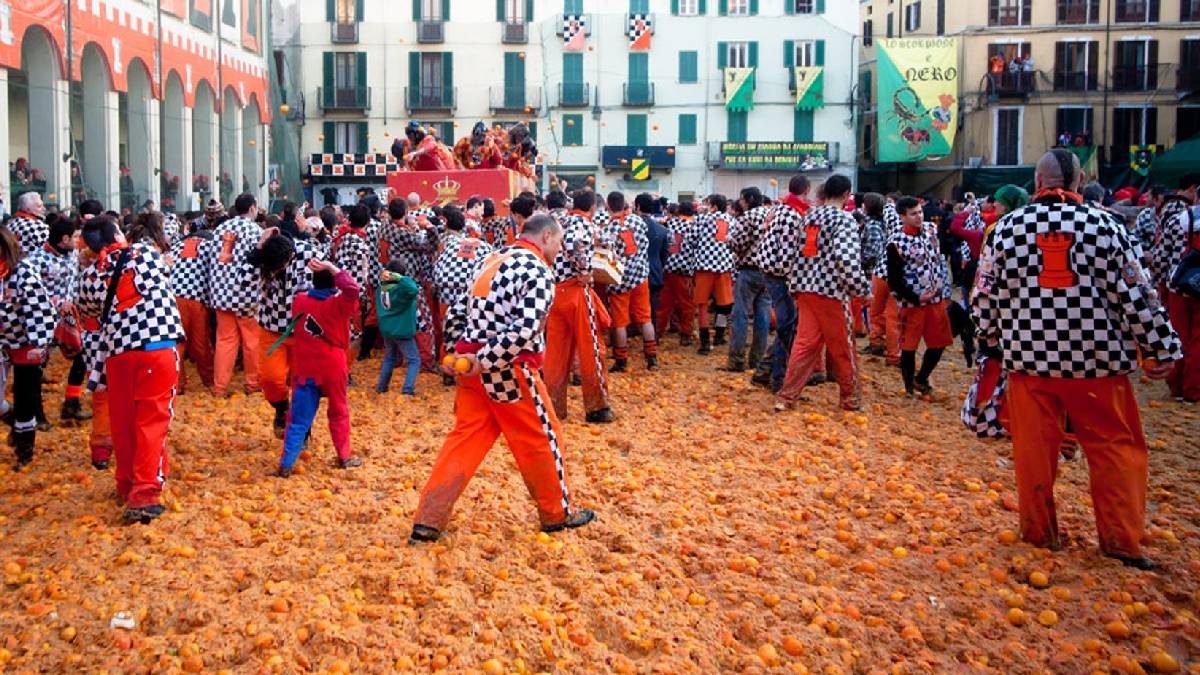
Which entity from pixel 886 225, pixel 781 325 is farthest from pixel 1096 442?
pixel 886 225

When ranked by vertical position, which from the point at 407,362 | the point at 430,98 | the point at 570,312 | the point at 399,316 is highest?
the point at 430,98

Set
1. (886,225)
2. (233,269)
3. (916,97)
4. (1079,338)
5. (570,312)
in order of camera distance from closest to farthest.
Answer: (1079,338) < (570,312) < (233,269) < (886,225) < (916,97)

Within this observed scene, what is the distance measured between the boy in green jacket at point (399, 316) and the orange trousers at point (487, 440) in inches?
173

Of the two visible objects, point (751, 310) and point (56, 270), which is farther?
point (751, 310)

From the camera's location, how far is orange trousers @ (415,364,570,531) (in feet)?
18.4

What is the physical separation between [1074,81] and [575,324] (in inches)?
1649

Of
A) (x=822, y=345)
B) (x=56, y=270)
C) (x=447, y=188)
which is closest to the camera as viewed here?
(x=822, y=345)

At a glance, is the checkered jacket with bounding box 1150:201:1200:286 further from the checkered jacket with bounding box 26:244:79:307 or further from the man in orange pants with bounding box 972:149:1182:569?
the checkered jacket with bounding box 26:244:79:307

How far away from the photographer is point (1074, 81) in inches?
1724

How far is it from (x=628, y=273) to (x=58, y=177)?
1311 centimetres

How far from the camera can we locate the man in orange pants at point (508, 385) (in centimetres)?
550

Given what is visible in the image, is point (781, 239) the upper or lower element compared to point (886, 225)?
lower

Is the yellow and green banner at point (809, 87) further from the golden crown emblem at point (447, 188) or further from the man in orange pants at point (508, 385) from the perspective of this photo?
the man in orange pants at point (508, 385)

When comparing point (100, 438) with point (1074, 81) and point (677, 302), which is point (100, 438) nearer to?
point (677, 302)
